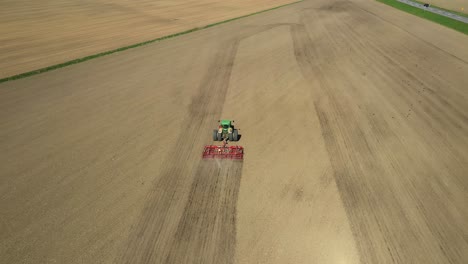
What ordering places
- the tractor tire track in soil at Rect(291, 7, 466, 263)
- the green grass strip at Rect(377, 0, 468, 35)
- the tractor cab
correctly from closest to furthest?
the tractor tire track in soil at Rect(291, 7, 466, 263) → the tractor cab → the green grass strip at Rect(377, 0, 468, 35)

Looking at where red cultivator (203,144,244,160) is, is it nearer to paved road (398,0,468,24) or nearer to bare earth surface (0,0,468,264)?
bare earth surface (0,0,468,264)

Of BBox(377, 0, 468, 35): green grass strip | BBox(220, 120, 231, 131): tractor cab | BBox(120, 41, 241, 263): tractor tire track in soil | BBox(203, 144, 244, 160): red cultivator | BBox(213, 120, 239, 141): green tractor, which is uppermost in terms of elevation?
BBox(377, 0, 468, 35): green grass strip

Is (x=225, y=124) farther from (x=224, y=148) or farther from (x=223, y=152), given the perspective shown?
(x=223, y=152)

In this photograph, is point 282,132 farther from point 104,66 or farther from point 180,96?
point 104,66

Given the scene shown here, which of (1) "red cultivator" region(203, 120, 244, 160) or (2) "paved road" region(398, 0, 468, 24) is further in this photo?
(2) "paved road" region(398, 0, 468, 24)

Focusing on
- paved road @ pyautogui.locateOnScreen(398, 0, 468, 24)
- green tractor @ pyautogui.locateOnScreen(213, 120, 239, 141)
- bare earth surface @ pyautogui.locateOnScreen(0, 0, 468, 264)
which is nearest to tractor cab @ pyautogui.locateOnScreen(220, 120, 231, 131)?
green tractor @ pyautogui.locateOnScreen(213, 120, 239, 141)

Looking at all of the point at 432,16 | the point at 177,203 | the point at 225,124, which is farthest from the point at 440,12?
the point at 177,203
